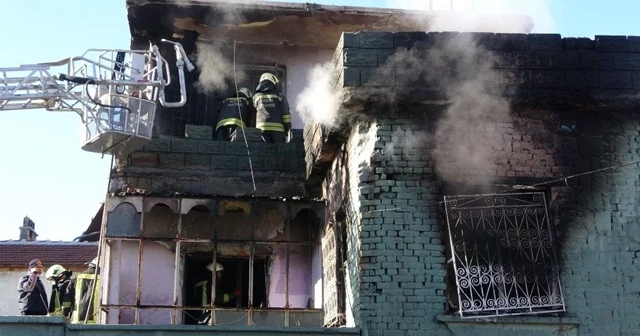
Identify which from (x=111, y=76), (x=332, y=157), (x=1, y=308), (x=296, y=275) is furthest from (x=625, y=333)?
(x=1, y=308)

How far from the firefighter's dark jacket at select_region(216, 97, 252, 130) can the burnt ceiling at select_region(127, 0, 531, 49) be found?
7.28 feet

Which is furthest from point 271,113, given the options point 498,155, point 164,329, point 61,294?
point 164,329

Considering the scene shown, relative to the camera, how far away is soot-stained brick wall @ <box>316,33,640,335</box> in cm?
871

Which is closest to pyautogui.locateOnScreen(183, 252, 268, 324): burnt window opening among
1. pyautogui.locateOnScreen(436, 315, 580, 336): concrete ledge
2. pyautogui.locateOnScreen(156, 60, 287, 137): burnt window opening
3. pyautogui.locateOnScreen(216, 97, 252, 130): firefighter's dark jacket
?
pyautogui.locateOnScreen(216, 97, 252, 130): firefighter's dark jacket

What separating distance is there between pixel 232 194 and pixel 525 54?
490 centimetres

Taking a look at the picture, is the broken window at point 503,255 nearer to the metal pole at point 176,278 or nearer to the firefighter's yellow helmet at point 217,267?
the metal pole at point 176,278

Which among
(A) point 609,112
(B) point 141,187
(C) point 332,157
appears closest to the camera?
(A) point 609,112

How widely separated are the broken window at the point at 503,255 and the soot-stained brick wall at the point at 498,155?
4.8 inches

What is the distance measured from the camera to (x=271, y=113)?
13531 millimetres

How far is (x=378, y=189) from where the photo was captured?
29.2 ft

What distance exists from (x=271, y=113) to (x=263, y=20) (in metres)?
2.98

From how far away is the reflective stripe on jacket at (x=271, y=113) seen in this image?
13383 mm

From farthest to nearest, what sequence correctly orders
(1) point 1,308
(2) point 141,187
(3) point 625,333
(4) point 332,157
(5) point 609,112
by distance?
(1) point 1,308
(2) point 141,187
(4) point 332,157
(5) point 609,112
(3) point 625,333

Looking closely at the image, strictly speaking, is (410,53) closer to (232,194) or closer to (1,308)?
(232,194)
